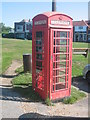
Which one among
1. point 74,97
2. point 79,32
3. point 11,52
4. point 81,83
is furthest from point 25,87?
point 79,32

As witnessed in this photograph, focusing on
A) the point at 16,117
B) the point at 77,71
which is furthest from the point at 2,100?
the point at 77,71

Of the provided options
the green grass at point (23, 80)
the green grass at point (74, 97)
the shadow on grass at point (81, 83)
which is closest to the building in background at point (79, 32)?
the shadow on grass at point (81, 83)

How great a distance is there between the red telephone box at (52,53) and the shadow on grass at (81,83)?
5.61 feet

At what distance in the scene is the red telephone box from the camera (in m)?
6.53

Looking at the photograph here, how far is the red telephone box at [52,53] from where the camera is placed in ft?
21.4

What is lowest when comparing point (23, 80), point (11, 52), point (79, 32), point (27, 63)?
point (23, 80)

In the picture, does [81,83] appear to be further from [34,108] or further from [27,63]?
[34,108]

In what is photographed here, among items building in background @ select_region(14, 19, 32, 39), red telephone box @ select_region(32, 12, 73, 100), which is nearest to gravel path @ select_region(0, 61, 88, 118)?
red telephone box @ select_region(32, 12, 73, 100)

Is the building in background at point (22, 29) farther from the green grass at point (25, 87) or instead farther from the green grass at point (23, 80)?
the green grass at point (25, 87)

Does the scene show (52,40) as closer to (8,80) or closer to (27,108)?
(27,108)

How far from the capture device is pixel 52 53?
6566 mm

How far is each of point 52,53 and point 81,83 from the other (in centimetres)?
347

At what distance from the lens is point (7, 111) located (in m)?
6.02

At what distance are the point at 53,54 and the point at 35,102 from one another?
1596 mm
